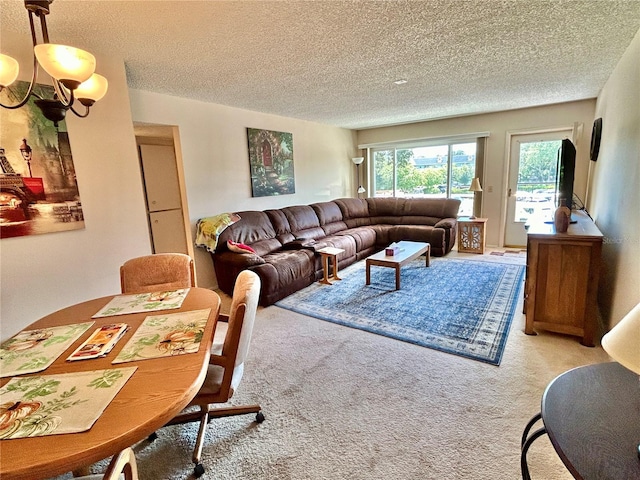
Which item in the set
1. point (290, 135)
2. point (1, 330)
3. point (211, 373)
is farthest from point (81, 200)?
point (290, 135)

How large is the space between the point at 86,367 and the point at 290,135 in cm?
461

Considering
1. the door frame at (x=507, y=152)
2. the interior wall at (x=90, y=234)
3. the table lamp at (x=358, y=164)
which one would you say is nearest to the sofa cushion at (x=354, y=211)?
the table lamp at (x=358, y=164)

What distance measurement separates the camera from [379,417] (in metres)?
1.79

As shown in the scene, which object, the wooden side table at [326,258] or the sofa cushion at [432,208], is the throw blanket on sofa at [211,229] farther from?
the sofa cushion at [432,208]

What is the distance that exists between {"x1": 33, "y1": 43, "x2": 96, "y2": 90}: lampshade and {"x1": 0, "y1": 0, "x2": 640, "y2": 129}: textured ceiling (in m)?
0.66

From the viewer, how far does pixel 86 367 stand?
112 centimetres

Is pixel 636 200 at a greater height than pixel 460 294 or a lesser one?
greater

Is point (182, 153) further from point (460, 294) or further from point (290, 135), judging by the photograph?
point (460, 294)

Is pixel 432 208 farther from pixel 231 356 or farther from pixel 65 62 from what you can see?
pixel 65 62

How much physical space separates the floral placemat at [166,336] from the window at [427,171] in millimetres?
5637

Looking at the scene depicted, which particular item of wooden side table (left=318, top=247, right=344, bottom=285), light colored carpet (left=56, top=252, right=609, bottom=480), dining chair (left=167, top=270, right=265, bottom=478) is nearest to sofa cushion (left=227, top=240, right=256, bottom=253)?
wooden side table (left=318, top=247, right=344, bottom=285)

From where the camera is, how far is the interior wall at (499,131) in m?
4.74

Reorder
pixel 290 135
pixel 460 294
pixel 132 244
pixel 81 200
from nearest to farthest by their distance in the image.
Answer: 1. pixel 81 200
2. pixel 132 244
3. pixel 460 294
4. pixel 290 135

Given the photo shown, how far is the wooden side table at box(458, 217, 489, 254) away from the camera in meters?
5.19
